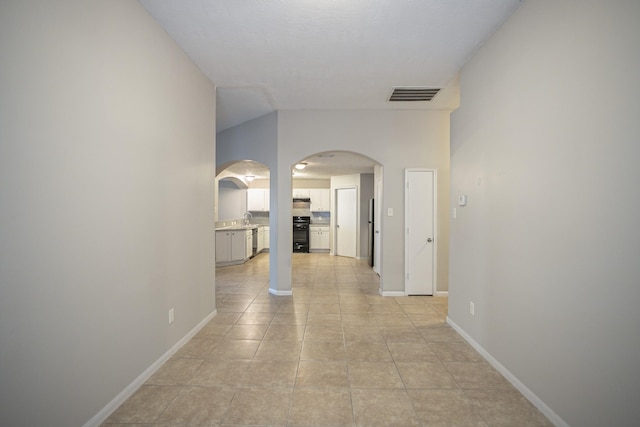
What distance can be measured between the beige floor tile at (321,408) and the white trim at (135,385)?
1195 mm

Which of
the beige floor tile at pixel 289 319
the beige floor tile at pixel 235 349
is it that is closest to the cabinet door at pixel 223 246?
the beige floor tile at pixel 289 319

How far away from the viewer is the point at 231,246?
762cm

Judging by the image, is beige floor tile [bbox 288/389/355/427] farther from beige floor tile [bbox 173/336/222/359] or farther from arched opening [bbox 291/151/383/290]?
arched opening [bbox 291/151/383/290]

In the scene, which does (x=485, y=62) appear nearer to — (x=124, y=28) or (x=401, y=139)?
(x=401, y=139)

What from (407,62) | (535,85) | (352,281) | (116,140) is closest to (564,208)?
(535,85)

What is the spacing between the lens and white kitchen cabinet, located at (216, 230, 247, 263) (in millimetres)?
7379

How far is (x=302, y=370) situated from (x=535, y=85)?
284 centimetres

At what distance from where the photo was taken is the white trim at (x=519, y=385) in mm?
1891

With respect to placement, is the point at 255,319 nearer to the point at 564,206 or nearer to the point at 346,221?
the point at 564,206

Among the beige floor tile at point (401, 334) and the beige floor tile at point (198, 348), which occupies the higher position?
the beige floor tile at point (198, 348)

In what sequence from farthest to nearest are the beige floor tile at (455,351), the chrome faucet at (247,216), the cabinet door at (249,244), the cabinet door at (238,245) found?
the chrome faucet at (247,216), the cabinet door at (249,244), the cabinet door at (238,245), the beige floor tile at (455,351)

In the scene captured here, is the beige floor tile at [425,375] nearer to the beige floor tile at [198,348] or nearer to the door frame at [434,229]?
the beige floor tile at [198,348]

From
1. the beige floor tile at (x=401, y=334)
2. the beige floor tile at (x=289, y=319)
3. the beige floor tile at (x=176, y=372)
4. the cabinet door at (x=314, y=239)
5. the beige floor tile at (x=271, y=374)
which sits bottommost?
the beige floor tile at (x=401, y=334)

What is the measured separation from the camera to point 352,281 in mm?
5898
